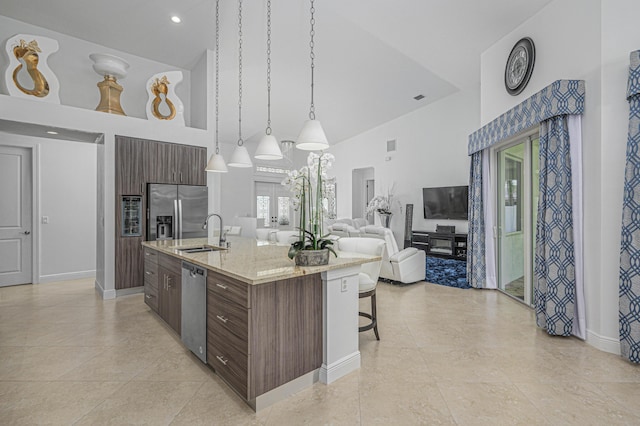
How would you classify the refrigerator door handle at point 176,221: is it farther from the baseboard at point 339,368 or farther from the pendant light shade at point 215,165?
the baseboard at point 339,368

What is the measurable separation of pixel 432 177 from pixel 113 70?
6906 mm

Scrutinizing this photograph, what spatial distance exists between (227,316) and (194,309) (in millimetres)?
A: 577

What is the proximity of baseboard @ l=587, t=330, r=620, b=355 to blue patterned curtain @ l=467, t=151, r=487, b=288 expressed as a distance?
6.28 feet

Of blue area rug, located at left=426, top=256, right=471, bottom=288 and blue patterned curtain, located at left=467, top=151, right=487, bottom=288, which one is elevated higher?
blue patterned curtain, located at left=467, top=151, right=487, bottom=288

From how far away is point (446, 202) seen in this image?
24.3 ft

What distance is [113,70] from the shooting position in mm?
4383

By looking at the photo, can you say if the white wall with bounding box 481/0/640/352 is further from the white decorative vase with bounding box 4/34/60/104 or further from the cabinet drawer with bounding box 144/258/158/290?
the white decorative vase with bounding box 4/34/60/104

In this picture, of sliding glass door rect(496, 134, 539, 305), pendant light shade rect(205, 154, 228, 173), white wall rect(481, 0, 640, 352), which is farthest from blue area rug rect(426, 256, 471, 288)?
pendant light shade rect(205, 154, 228, 173)

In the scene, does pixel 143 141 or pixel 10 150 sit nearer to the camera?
pixel 143 141

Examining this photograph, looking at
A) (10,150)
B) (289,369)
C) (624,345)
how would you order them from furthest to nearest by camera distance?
(10,150) < (624,345) < (289,369)

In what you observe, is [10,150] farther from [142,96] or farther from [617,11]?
[617,11]

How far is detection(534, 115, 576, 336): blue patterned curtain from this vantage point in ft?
9.52

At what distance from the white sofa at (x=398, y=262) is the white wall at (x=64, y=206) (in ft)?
16.8

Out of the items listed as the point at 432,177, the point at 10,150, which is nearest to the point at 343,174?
the point at 432,177
